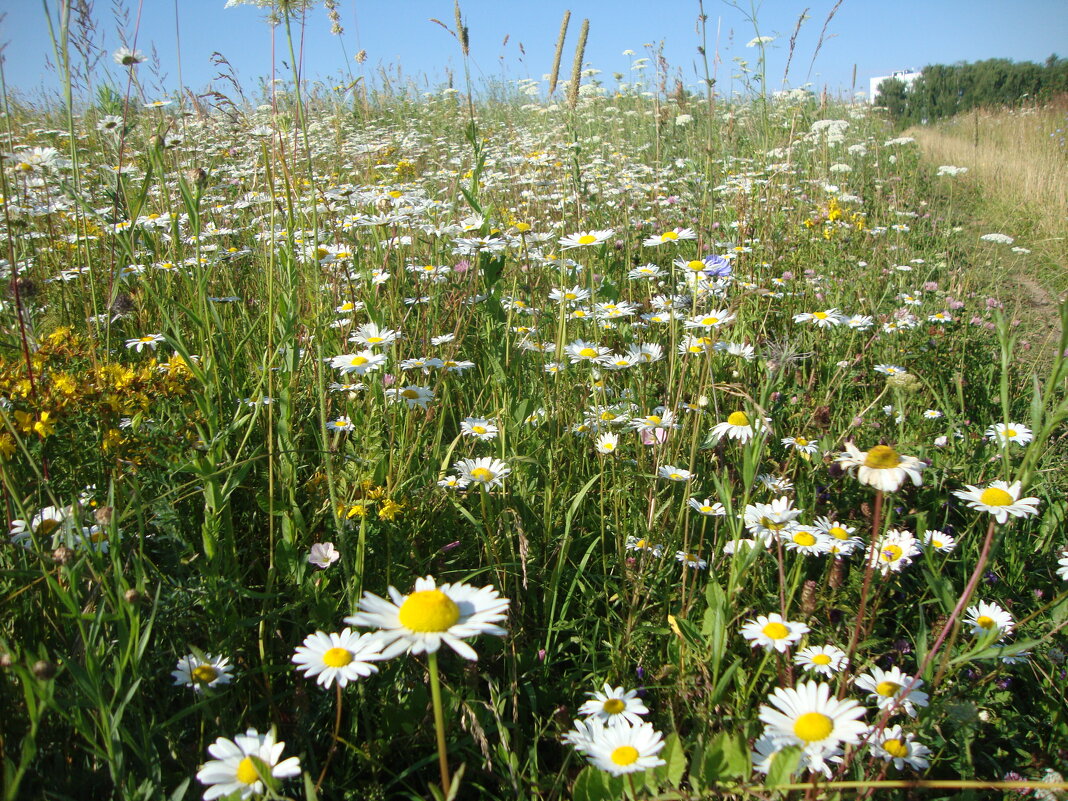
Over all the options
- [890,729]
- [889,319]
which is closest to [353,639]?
[890,729]

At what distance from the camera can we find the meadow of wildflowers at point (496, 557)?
38.2 inches

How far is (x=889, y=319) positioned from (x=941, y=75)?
1945 cm

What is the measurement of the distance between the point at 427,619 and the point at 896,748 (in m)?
0.79

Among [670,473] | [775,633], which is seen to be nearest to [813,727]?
[775,633]

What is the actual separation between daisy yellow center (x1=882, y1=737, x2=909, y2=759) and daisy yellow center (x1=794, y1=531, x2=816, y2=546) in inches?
17.4

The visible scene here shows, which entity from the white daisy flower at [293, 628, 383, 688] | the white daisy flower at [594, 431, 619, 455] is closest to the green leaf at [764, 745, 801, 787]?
the white daisy flower at [293, 628, 383, 688]

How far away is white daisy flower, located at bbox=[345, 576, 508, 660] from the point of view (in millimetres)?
697

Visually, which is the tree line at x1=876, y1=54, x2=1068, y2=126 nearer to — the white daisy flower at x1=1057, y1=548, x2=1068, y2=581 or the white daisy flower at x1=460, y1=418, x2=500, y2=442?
the white daisy flower at x1=1057, y1=548, x2=1068, y2=581

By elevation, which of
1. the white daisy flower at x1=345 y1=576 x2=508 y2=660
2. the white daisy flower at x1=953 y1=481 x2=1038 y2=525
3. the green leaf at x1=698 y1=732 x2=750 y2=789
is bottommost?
the green leaf at x1=698 y1=732 x2=750 y2=789

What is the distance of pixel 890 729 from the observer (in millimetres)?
1130

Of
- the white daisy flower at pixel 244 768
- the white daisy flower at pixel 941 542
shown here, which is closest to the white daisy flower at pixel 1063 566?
the white daisy flower at pixel 941 542

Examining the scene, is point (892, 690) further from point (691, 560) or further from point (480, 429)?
point (480, 429)

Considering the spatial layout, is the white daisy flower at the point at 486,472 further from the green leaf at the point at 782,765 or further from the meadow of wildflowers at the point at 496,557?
the green leaf at the point at 782,765

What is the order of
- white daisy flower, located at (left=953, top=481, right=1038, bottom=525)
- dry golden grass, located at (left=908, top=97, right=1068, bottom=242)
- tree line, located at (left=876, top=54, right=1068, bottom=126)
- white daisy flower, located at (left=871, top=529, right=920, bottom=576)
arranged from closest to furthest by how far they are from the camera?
white daisy flower, located at (left=953, top=481, right=1038, bottom=525)
white daisy flower, located at (left=871, top=529, right=920, bottom=576)
dry golden grass, located at (left=908, top=97, right=1068, bottom=242)
tree line, located at (left=876, top=54, right=1068, bottom=126)
